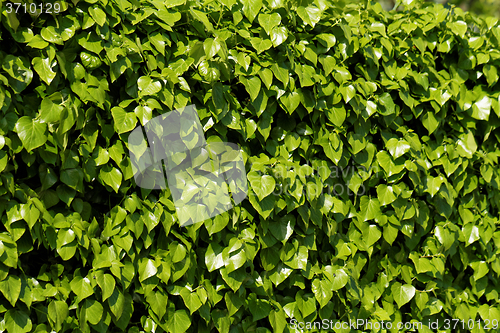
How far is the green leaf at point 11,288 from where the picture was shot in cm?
173

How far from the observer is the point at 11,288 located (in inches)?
68.9

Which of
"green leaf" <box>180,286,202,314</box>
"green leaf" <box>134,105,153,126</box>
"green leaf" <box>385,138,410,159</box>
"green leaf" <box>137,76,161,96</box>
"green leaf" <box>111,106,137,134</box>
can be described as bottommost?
"green leaf" <box>180,286,202,314</box>

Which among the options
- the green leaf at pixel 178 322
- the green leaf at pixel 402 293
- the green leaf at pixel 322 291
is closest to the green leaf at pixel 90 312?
the green leaf at pixel 178 322

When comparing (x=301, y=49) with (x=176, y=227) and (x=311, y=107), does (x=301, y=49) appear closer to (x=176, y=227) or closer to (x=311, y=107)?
(x=311, y=107)

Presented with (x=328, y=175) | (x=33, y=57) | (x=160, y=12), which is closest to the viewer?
(x=33, y=57)

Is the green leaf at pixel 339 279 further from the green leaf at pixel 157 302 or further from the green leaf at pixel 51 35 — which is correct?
the green leaf at pixel 51 35

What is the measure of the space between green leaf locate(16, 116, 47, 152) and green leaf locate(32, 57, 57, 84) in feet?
0.64

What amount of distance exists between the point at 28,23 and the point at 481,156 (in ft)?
9.09

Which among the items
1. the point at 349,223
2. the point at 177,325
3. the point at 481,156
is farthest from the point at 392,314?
the point at 177,325

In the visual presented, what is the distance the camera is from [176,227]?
1995 millimetres

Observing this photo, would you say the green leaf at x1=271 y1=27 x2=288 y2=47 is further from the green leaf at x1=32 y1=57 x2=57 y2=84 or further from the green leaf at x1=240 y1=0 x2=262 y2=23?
the green leaf at x1=32 y1=57 x2=57 y2=84

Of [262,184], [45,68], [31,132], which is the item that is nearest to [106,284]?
[31,132]

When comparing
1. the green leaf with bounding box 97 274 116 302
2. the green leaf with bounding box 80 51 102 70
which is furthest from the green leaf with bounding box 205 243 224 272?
the green leaf with bounding box 80 51 102 70

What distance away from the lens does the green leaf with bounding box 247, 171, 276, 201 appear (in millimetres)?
1972
